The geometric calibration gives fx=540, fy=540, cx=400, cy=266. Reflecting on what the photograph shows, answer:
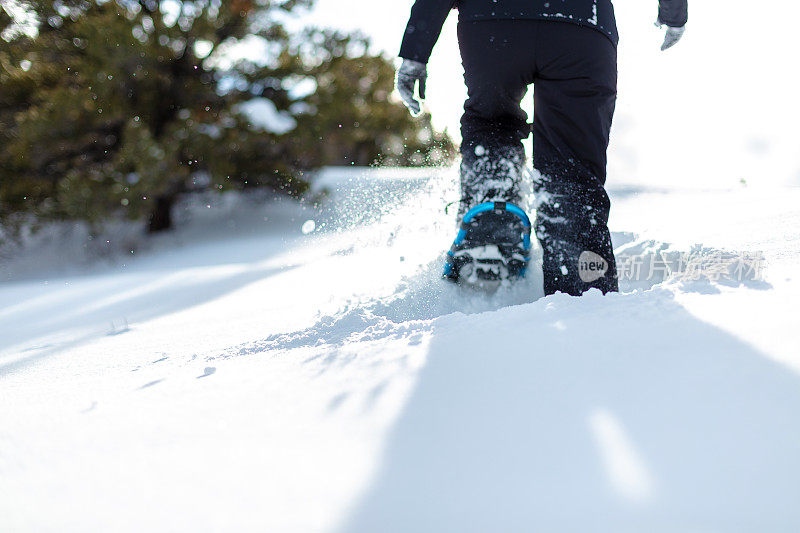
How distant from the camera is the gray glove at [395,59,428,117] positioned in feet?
4.97

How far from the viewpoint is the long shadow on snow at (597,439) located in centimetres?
46

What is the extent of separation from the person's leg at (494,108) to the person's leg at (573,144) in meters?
0.07

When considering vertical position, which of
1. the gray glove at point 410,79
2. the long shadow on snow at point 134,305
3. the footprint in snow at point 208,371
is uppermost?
the gray glove at point 410,79

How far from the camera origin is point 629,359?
685mm

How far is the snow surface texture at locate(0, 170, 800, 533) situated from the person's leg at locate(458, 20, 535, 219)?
0.56m

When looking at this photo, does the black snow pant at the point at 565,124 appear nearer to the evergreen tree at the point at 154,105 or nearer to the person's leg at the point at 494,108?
the person's leg at the point at 494,108

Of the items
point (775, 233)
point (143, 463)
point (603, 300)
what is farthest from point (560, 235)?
point (143, 463)

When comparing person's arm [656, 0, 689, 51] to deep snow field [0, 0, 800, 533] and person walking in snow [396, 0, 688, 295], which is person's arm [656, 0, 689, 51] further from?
deep snow field [0, 0, 800, 533]

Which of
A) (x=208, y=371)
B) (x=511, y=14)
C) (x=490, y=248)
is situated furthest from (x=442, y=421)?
(x=511, y=14)

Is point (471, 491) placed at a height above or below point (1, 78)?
below

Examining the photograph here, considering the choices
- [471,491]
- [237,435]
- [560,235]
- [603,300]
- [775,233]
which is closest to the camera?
[471,491]

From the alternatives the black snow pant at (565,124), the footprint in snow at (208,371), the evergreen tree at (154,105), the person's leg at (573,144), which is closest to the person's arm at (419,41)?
the black snow pant at (565,124)

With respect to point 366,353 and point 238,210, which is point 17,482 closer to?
point 366,353

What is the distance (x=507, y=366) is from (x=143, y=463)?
0.44 metres
